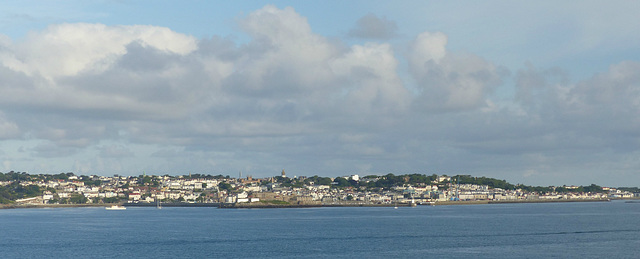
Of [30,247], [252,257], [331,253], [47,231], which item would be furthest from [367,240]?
[47,231]

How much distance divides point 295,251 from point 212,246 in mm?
11695

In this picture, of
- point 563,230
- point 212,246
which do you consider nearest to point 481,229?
point 563,230

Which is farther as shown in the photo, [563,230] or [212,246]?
[563,230]

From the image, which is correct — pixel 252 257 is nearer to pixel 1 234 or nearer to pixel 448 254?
pixel 448 254

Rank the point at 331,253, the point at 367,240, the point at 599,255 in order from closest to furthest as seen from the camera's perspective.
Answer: the point at 599,255
the point at 331,253
the point at 367,240

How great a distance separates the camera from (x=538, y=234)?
3686 inches

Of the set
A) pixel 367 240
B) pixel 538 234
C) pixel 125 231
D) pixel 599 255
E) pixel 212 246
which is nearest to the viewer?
pixel 599 255

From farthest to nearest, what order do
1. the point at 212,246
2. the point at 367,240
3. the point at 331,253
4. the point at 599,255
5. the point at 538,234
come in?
the point at 538,234
the point at 367,240
the point at 212,246
the point at 331,253
the point at 599,255

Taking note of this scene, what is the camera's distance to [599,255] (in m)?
68.7

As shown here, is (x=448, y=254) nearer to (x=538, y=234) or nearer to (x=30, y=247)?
(x=538, y=234)

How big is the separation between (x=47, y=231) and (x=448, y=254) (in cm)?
6774

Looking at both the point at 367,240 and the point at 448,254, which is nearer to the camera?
the point at 448,254

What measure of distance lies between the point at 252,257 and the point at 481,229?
4671 cm

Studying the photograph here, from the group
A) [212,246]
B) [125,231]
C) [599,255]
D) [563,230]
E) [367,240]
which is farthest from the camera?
[125,231]
